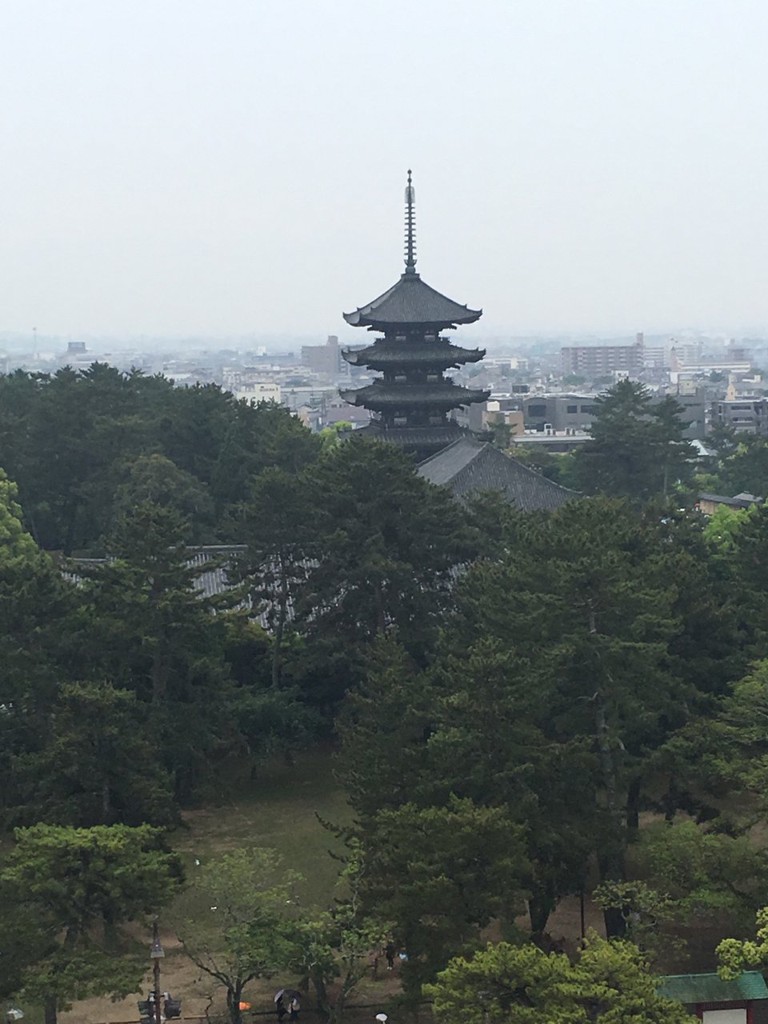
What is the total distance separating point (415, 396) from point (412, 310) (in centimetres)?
306

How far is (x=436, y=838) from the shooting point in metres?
15.8

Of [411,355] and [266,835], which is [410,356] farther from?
[266,835]

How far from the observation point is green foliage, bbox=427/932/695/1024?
43.1 ft

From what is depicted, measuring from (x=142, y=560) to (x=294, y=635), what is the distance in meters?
5.27

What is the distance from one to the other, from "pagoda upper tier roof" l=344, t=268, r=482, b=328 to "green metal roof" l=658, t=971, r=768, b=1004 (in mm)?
28663

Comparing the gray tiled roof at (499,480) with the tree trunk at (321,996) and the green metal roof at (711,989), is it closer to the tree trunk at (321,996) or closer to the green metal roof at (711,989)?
the tree trunk at (321,996)

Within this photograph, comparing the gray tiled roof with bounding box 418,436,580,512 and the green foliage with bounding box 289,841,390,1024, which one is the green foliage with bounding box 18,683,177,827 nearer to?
the green foliage with bounding box 289,841,390,1024

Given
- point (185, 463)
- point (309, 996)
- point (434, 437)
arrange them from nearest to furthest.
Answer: point (309, 996), point (434, 437), point (185, 463)

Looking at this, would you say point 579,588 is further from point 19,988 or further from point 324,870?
point 19,988

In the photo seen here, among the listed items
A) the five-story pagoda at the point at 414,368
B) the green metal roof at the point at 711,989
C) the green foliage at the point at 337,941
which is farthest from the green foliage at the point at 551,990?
the five-story pagoda at the point at 414,368

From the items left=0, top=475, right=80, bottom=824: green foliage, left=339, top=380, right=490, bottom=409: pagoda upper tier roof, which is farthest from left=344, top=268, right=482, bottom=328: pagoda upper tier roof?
left=0, top=475, right=80, bottom=824: green foliage

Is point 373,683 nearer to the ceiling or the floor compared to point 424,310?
nearer to the floor

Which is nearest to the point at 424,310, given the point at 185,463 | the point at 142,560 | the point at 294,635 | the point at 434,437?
the point at 434,437

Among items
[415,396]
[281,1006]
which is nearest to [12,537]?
[415,396]
